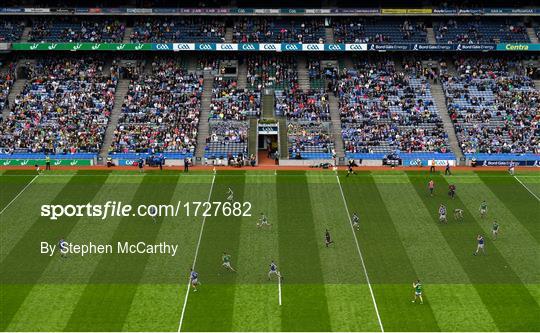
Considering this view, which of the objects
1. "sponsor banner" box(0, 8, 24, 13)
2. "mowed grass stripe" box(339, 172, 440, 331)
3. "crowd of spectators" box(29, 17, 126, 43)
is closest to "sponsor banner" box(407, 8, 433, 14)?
"mowed grass stripe" box(339, 172, 440, 331)

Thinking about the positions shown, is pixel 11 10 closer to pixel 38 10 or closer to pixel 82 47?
pixel 38 10

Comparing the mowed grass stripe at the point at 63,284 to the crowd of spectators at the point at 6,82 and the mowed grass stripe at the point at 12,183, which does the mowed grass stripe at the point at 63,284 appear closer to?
the mowed grass stripe at the point at 12,183

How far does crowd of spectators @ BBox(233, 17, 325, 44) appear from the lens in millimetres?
78438

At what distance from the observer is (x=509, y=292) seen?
40.9 metres

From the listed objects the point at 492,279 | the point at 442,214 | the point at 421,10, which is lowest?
the point at 492,279

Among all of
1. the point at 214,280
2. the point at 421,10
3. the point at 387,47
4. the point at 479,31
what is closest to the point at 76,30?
the point at 387,47

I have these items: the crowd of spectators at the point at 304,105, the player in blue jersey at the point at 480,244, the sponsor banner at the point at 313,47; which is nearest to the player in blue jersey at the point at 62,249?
the player in blue jersey at the point at 480,244

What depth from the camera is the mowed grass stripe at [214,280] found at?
124 feet

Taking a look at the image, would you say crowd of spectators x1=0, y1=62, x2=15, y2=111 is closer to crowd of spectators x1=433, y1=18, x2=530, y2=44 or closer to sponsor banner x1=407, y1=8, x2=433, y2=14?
sponsor banner x1=407, y1=8, x2=433, y2=14

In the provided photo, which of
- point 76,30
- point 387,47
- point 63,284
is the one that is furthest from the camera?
point 76,30

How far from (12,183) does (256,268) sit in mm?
25624

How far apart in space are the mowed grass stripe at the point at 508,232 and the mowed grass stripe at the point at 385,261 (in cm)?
609

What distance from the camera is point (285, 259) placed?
149 feet

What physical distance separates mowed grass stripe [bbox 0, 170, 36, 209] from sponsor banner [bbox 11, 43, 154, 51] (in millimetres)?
17607
